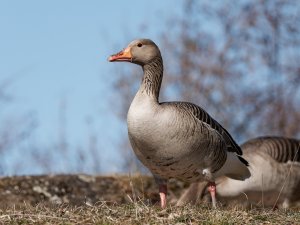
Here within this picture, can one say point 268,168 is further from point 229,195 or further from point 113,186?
point 113,186

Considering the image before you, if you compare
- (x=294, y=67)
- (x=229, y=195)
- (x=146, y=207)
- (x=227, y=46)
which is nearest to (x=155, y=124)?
(x=146, y=207)

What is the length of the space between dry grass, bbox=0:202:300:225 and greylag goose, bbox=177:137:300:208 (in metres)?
4.70

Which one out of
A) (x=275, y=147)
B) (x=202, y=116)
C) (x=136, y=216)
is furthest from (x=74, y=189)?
(x=136, y=216)

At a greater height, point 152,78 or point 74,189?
point 152,78

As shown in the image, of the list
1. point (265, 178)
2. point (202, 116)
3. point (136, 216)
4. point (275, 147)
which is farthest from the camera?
point (275, 147)

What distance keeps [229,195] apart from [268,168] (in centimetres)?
73

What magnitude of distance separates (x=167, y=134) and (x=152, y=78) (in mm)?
971

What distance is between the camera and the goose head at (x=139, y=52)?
8.29 m

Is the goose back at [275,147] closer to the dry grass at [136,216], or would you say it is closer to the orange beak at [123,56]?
the orange beak at [123,56]

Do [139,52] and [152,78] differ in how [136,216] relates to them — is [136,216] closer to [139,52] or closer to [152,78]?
[152,78]

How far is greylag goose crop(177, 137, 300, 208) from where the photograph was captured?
11.2 meters

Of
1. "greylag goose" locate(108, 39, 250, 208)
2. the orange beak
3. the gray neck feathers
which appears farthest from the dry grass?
the orange beak

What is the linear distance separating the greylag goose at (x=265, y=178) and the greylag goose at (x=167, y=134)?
8.45 ft

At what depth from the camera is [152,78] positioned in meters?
8.34
